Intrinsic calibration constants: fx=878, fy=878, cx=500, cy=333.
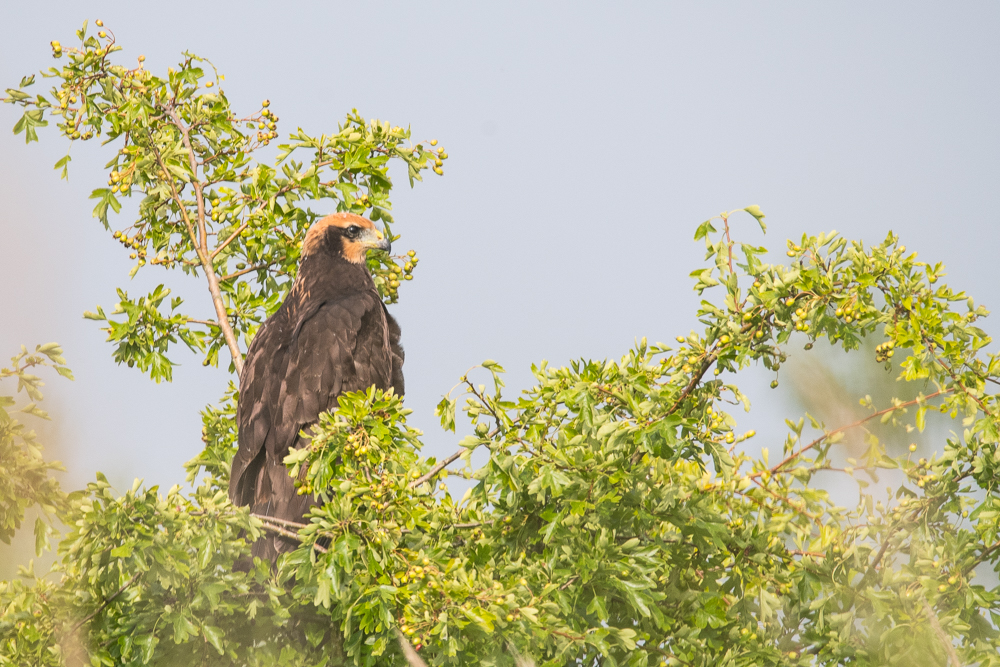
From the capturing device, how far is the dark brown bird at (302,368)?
17.3 ft

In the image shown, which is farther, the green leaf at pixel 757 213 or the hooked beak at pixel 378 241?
the hooked beak at pixel 378 241

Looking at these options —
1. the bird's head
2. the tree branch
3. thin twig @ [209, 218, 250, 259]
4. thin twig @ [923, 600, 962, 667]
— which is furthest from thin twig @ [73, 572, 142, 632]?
the bird's head

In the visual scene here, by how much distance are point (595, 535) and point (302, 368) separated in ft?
8.66

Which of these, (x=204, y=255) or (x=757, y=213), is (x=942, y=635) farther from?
(x=204, y=255)

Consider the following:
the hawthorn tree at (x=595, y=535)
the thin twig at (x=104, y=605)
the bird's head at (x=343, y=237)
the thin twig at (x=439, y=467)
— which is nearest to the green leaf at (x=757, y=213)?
the hawthorn tree at (x=595, y=535)

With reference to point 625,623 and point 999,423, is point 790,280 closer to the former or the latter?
point 999,423

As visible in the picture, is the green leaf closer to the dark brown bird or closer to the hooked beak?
the dark brown bird

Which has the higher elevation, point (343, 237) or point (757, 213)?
point (343, 237)

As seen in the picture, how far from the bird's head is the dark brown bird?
93 mm

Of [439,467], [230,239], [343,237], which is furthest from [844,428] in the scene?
[343,237]

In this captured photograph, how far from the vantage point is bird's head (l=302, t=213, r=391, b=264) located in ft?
22.6

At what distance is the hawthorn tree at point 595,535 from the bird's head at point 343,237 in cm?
315

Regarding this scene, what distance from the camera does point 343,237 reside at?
6.98 m

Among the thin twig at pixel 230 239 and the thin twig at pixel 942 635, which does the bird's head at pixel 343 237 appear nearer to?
the thin twig at pixel 230 239
